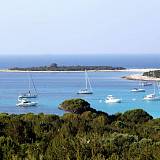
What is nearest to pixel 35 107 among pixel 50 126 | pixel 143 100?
pixel 143 100

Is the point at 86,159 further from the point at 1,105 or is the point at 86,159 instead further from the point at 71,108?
the point at 1,105

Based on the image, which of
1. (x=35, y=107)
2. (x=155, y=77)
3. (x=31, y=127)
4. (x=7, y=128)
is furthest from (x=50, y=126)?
(x=155, y=77)

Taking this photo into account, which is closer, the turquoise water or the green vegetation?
the green vegetation

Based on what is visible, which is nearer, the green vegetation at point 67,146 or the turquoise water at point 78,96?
the green vegetation at point 67,146

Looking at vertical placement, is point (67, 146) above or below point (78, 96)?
above

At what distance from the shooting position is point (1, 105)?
180 feet

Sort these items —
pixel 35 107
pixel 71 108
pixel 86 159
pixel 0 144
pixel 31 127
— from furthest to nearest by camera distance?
pixel 35 107 < pixel 71 108 < pixel 31 127 < pixel 0 144 < pixel 86 159

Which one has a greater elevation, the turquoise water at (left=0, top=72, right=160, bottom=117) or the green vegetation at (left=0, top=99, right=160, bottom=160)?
the green vegetation at (left=0, top=99, right=160, bottom=160)

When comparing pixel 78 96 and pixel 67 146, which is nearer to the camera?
pixel 67 146

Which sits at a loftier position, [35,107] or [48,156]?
[48,156]

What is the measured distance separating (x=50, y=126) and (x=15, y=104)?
126ft

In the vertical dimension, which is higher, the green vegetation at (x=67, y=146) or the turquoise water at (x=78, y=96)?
the green vegetation at (x=67, y=146)

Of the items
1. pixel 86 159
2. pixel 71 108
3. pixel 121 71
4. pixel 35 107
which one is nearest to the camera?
pixel 86 159

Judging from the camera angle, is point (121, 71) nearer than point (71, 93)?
No
